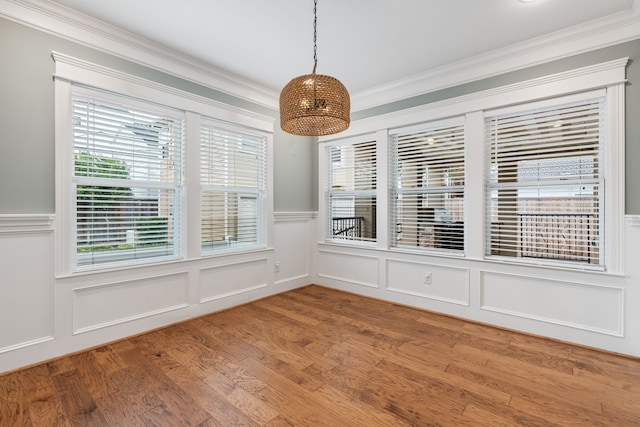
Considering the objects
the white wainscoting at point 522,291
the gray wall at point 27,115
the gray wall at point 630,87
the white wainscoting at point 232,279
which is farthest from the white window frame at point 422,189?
the gray wall at point 27,115

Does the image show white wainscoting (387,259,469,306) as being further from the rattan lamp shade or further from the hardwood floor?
the rattan lamp shade

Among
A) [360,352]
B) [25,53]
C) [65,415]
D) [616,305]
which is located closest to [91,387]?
[65,415]

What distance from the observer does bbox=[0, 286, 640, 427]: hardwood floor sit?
1744 mm

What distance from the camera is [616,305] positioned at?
2.50 metres

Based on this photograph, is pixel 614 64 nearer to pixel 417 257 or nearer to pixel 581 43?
pixel 581 43

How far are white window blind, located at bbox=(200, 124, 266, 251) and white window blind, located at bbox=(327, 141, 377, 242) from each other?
1.06 meters

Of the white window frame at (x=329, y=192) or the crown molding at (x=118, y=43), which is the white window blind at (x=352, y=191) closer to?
the white window frame at (x=329, y=192)

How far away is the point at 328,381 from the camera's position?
6.86 feet

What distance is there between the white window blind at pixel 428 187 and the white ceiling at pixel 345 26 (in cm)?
80

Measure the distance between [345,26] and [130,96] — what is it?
6.68 ft

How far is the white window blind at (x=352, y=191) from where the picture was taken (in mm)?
4125

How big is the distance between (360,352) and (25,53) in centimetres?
347

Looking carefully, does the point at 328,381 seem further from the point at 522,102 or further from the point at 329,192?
the point at 522,102

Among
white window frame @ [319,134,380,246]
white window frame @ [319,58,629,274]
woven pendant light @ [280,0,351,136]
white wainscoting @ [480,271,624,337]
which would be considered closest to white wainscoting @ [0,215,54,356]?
woven pendant light @ [280,0,351,136]
